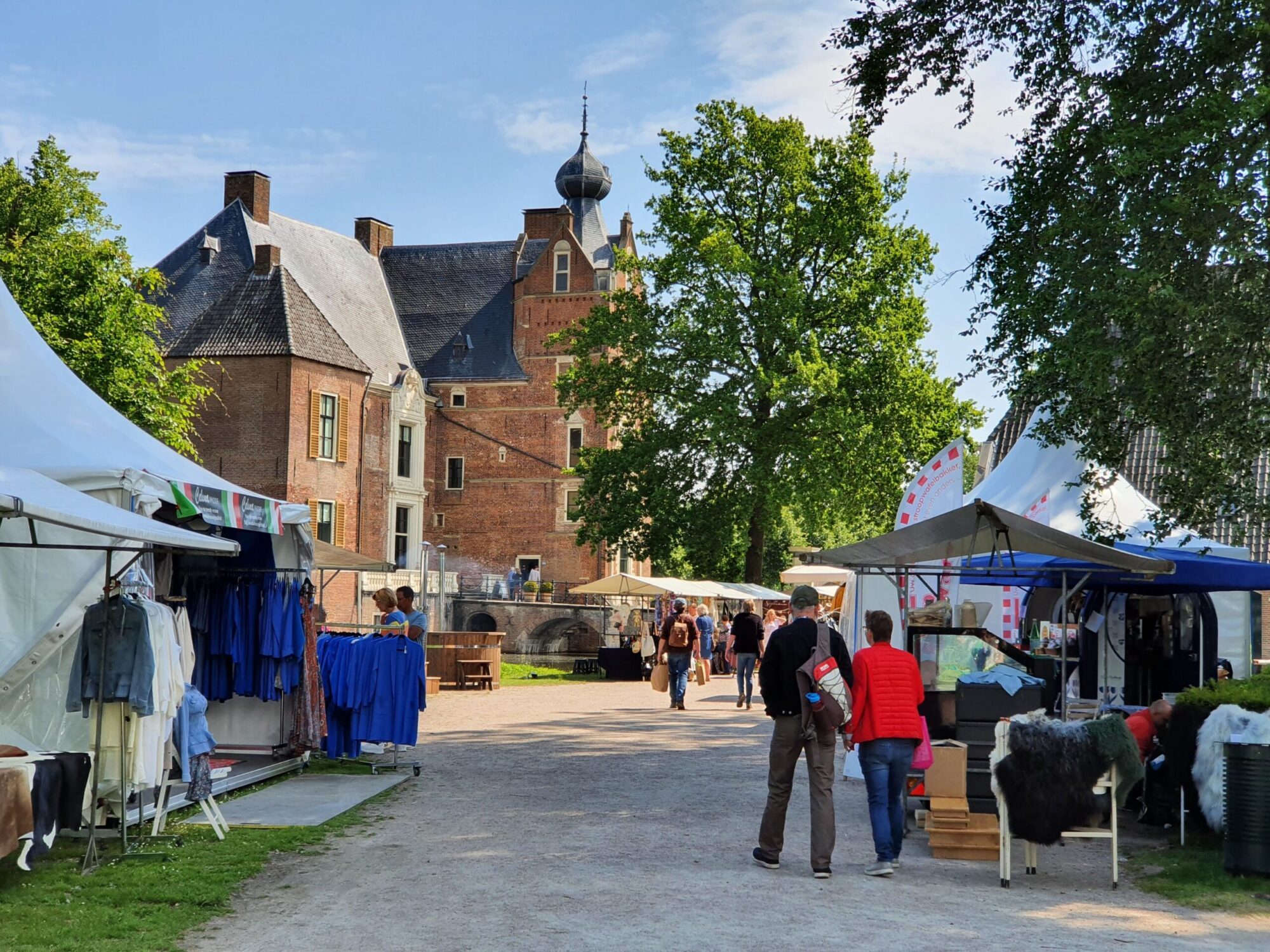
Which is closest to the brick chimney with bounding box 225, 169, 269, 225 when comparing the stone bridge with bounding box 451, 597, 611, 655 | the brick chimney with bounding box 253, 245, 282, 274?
the brick chimney with bounding box 253, 245, 282, 274

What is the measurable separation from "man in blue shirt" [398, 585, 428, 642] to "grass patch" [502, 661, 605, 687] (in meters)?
15.4

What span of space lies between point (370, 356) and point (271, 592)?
1601 inches

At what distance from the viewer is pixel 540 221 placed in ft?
196

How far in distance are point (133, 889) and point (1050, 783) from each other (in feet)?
18.7

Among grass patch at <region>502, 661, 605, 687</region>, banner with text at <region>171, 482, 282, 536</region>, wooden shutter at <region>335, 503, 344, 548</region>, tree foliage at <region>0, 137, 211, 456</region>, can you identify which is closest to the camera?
banner with text at <region>171, 482, 282, 536</region>

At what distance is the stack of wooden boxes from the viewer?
32.6 feet

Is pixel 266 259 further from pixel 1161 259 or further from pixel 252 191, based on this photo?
pixel 1161 259

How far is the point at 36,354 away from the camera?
40.6 feet

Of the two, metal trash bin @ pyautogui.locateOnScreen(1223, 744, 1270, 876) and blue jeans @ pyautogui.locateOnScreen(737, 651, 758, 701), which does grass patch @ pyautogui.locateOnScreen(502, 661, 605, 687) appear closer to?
blue jeans @ pyautogui.locateOnScreen(737, 651, 758, 701)

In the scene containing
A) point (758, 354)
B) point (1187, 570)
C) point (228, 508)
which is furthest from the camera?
point (758, 354)

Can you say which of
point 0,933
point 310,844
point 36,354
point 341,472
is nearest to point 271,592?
point 36,354

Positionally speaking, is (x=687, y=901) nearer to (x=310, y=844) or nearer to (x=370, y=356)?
(x=310, y=844)

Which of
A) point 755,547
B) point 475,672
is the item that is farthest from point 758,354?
point 475,672

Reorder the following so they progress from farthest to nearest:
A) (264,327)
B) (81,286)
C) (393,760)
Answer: (264,327), (81,286), (393,760)
